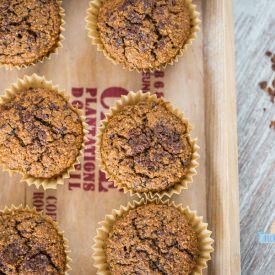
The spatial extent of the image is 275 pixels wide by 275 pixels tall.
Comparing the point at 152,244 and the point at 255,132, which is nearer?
the point at 152,244

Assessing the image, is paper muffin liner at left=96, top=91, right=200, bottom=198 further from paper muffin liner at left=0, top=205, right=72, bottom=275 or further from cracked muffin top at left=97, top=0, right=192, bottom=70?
paper muffin liner at left=0, top=205, right=72, bottom=275

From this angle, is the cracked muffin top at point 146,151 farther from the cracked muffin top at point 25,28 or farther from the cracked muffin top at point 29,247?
the cracked muffin top at point 25,28

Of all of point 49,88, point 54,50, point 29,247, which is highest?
point 54,50

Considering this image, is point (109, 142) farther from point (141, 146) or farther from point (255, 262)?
point (255, 262)

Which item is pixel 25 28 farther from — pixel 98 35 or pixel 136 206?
pixel 136 206

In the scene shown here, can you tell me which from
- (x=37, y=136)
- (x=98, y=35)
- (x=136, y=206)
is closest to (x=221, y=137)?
(x=136, y=206)

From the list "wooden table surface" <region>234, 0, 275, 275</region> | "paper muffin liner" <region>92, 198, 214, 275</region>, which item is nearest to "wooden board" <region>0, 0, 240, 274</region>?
"paper muffin liner" <region>92, 198, 214, 275</region>
